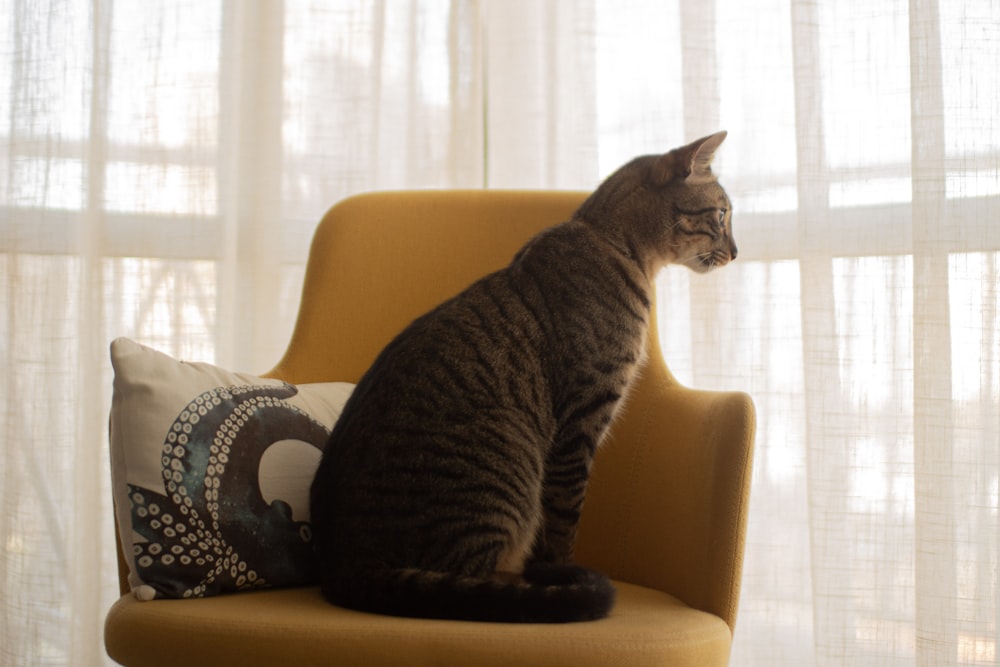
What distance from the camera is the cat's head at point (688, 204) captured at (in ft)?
4.98

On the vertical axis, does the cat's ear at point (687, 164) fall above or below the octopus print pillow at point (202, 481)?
above

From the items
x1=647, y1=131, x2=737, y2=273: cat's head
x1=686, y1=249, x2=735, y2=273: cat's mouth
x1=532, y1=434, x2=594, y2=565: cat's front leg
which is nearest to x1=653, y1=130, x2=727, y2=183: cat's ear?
x1=647, y1=131, x2=737, y2=273: cat's head

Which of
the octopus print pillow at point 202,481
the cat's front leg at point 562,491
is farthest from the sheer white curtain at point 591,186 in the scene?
the octopus print pillow at point 202,481

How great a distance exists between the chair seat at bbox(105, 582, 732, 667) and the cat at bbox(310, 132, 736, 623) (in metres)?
0.05

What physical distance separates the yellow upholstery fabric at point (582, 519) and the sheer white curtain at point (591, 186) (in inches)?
18.0

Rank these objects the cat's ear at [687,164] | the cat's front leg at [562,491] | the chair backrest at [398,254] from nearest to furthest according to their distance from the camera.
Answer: the cat's front leg at [562,491] → the cat's ear at [687,164] → the chair backrest at [398,254]

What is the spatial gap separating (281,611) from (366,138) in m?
1.31

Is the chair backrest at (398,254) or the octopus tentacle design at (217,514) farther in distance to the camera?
the chair backrest at (398,254)

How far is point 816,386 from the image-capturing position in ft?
6.25

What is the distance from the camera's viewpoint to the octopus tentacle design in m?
1.21

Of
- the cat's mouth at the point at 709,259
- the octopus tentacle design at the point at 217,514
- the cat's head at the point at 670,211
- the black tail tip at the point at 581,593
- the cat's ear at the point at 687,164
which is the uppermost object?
the cat's ear at the point at 687,164

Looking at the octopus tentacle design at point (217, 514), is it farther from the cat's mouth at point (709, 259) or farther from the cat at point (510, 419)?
the cat's mouth at point (709, 259)

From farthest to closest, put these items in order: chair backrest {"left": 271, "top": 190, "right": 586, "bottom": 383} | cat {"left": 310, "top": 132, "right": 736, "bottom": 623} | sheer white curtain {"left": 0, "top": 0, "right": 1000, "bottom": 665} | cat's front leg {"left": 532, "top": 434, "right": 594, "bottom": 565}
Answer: sheer white curtain {"left": 0, "top": 0, "right": 1000, "bottom": 665} < chair backrest {"left": 271, "top": 190, "right": 586, "bottom": 383} < cat's front leg {"left": 532, "top": 434, "right": 594, "bottom": 565} < cat {"left": 310, "top": 132, "right": 736, "bottom": 623}

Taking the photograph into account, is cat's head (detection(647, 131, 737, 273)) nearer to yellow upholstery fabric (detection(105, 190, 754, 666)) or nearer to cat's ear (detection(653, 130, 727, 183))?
cat's ear (detection(653, 130, 727, 183))
